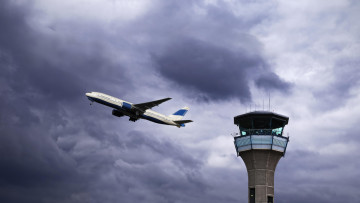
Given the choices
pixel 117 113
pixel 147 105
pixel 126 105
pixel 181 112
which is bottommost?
pixel 117 113

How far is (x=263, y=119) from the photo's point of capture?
105 metres

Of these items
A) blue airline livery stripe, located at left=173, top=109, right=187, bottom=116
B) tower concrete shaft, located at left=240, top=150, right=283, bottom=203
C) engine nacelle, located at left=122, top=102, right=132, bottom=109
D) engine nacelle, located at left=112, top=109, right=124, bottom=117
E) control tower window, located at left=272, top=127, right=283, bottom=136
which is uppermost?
blue airline livery stripe, located at left=173, top=109, right=187, bottom=116

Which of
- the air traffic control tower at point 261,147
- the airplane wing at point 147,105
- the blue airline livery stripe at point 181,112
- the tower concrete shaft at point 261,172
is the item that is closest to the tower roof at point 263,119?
the air traffic control tower at point 261,147

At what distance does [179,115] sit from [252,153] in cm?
3481

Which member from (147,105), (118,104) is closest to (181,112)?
(147,105)

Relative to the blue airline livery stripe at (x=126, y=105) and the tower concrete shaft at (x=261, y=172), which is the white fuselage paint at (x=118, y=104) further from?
the tower concrete shaft at (x=261, y=172)

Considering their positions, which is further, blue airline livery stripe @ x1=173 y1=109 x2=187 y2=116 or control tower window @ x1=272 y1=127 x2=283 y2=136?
blue airline livery stripe @ x1=173 y1=109 x2=187 y2=116

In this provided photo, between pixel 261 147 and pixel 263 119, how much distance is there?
26.9 feet

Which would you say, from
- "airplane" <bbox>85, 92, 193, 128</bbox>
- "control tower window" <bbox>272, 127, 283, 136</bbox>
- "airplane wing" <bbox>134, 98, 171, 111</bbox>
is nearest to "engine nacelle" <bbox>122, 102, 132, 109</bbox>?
"airplane" <bbox>85, 92, 193, 128</bbox>

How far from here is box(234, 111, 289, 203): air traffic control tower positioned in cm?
9888

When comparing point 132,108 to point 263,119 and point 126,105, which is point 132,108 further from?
point 263,119

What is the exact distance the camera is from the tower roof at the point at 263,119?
104438 mm

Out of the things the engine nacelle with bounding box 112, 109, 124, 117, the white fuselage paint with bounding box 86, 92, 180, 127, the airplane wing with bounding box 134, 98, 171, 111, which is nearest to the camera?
the white fuselage paint with bounding box 86, 92, 180, 127

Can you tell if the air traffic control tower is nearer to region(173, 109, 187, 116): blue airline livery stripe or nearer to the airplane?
the airplane
